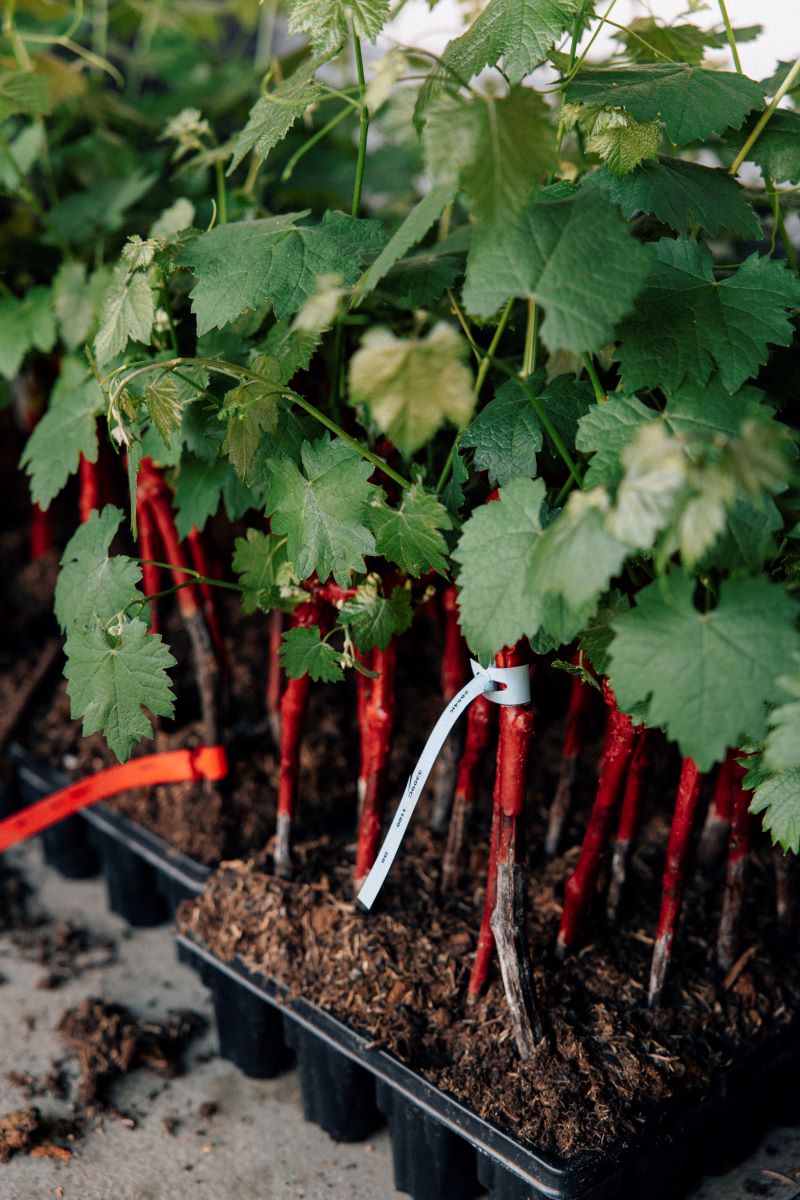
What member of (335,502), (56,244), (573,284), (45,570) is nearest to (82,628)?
(335,502)

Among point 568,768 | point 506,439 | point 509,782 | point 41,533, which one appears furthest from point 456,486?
point 41,533

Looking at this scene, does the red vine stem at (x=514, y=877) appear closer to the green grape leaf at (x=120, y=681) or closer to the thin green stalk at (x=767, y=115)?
the green grape leaf at (x=120, y=681)

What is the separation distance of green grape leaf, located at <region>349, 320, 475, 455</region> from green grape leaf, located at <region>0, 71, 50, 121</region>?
0.86m

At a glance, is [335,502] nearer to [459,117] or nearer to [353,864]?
[459,117]

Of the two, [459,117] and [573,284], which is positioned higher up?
[459,117]

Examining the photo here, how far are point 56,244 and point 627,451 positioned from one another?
1.10 m

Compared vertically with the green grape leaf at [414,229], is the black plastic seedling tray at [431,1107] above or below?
below

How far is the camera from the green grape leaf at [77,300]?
4.24ft

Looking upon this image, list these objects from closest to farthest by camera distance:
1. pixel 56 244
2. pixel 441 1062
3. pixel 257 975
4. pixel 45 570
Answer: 1. pixel 441 1062
2. pixel 257 975
3. pixel 56 244
4. pixel 45 570

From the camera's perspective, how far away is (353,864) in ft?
4.24

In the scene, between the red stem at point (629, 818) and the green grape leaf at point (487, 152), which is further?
the red stem at point (629, 818)

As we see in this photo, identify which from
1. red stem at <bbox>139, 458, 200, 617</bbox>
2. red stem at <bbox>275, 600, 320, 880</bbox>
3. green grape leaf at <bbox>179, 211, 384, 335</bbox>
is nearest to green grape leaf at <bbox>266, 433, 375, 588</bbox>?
green grape leaf at <bbox>179, 211, 384, 335</bbox>

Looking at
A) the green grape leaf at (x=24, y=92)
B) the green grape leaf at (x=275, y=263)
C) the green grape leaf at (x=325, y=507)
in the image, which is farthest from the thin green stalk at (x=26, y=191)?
the green grape leaf at (x=325, y=507)

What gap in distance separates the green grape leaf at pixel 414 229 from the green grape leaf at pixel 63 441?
0.47 m
